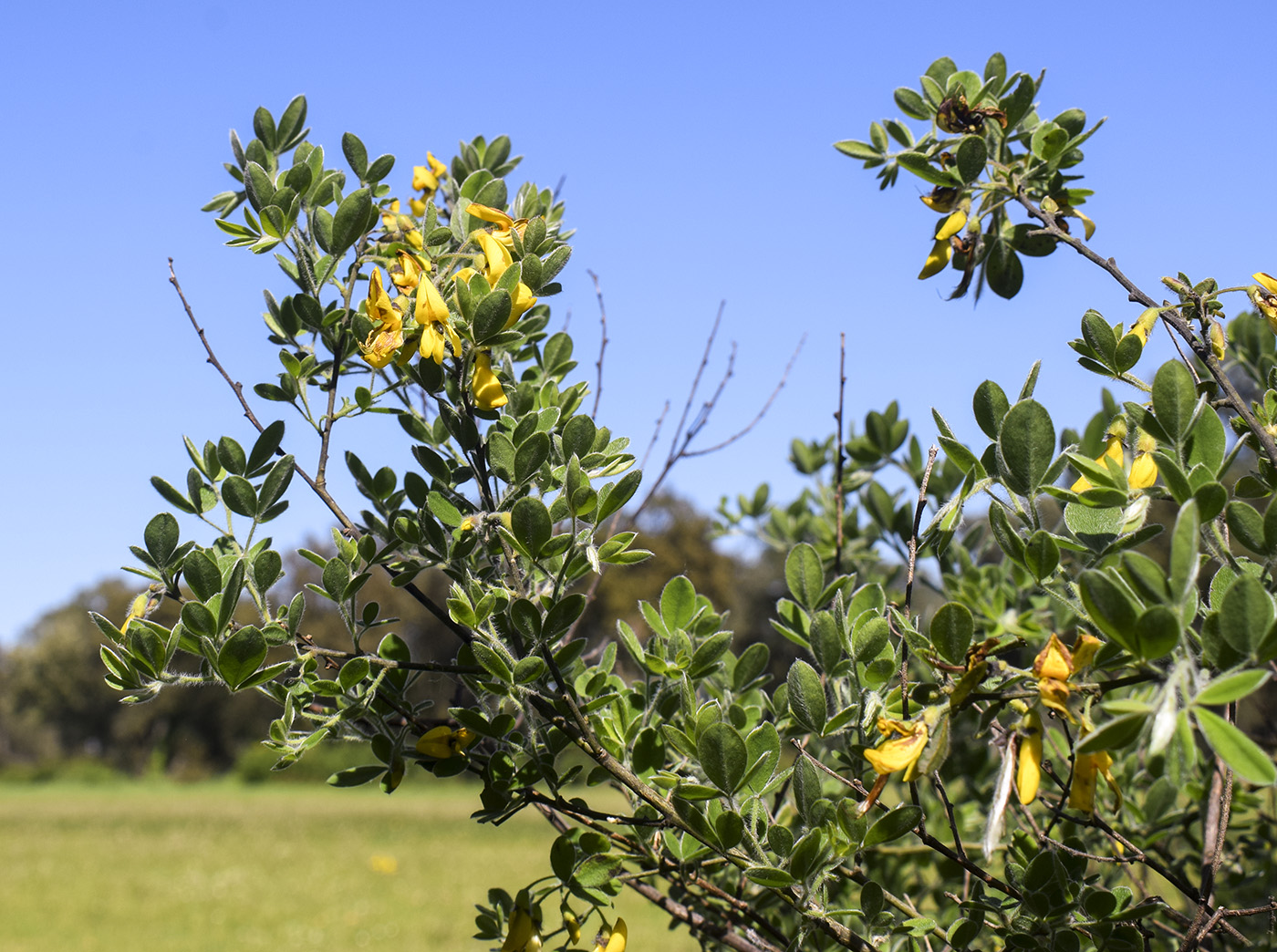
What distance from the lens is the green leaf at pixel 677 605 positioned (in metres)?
1.10

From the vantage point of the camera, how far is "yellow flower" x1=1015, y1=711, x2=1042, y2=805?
677 millimetres

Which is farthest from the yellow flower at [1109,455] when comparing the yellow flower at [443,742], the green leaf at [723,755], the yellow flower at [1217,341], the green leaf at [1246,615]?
the yellow flower at [443,742]

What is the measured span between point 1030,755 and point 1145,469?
291 millimetres

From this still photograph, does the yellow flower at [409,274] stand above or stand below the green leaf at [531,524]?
above

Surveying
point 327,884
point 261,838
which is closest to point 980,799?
point 327,884

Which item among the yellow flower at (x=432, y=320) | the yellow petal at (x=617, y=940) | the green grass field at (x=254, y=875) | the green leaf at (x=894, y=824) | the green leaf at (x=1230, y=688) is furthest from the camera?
the green grass field at (x=254, y=875)

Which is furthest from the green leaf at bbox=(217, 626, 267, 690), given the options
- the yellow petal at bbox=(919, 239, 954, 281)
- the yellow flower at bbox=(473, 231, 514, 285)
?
the yellow petal at bbox=(919, 239, 954, 281)

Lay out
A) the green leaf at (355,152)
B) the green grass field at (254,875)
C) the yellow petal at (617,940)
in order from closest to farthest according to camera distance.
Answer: the yellow petal at (617,940) < the green leaf at (355,152) < the green grass field at (254,875)

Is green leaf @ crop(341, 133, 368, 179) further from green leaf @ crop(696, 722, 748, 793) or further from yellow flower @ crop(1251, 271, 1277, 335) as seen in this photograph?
yellow flower @ crop(1251, 271, 1277, 335)

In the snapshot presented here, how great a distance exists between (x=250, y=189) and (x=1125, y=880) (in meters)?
1.84

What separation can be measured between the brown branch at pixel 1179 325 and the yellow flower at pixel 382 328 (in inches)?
29.4

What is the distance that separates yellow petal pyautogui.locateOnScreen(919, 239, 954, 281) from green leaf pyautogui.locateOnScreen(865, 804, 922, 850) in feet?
2.09

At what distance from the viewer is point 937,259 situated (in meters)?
1.14

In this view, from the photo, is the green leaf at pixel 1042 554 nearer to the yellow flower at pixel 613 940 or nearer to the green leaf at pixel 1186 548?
the green leaf at pixel 1186 548
